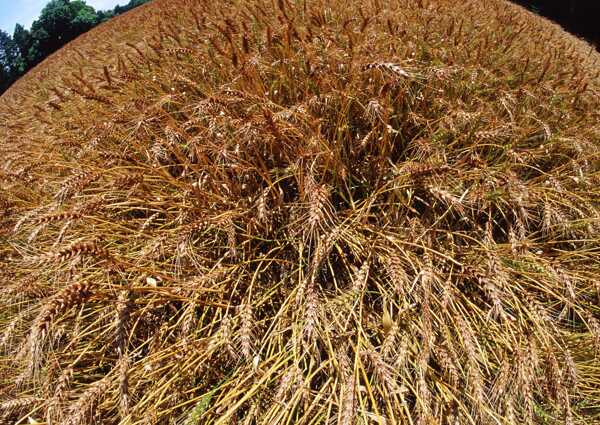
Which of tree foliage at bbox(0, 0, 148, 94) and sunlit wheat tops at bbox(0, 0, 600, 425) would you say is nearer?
sunlit wheat tops at bbox(0, 0, 600, 425)

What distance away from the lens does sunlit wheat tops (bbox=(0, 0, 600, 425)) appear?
5.13 ft

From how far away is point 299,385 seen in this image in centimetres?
152

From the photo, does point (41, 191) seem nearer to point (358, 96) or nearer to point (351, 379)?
point (358, 96)

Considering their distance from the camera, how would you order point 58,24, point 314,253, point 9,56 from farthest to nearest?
1. point 9,56
2. point 58,24
3. point 314,253

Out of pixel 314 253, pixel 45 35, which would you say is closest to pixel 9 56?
pixel 45 35

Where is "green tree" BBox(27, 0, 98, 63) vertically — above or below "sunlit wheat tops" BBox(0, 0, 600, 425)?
below

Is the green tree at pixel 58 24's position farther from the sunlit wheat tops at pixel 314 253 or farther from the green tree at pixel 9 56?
the sunlit wheat tops at pixel 314 253

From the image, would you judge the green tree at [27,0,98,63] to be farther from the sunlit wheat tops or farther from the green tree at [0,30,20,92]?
the sunlit wheat tops

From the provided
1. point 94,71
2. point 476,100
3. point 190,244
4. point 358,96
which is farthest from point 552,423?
point 94,71

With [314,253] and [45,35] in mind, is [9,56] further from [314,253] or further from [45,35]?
[314,253]

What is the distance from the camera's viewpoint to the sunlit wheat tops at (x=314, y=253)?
156 centimetres

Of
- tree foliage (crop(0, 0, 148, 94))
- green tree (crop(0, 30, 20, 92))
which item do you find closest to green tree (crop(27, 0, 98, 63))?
tree foliage (crop(0, 0, 148, 94))

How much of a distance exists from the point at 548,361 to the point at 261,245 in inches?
56.5

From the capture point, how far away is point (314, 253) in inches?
71.8
